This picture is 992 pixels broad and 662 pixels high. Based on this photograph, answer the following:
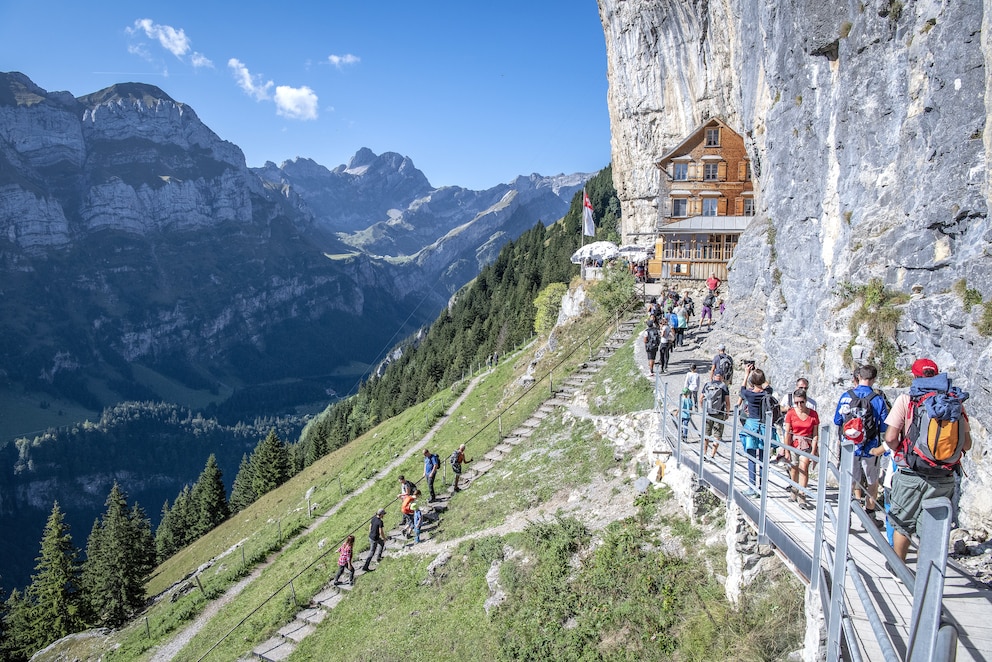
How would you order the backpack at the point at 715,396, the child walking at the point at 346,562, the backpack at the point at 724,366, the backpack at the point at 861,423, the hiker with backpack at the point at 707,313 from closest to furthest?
the backpack at the point at 861,423
the backpack at the point at 715,396
the backpack at the point at 724,366
the child walking at the point at 346,562
the hiker with backpack at the point at 707,313

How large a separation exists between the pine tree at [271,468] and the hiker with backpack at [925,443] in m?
64.3

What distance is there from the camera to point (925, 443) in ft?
22.6

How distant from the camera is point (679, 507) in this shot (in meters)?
12.5

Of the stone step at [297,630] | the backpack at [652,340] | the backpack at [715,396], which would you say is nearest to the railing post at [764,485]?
the backpack at [715,396]

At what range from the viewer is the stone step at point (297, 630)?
18.2 m

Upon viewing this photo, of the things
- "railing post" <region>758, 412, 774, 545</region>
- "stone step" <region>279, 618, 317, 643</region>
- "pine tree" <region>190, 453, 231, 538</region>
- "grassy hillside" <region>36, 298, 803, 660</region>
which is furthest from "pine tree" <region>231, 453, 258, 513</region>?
"railing post" <region>758, 412, 774, 545</region>

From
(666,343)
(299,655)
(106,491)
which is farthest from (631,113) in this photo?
(106,491)

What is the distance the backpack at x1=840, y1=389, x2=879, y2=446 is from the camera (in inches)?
339

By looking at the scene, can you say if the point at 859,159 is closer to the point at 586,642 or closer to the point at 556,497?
the point at 556,497

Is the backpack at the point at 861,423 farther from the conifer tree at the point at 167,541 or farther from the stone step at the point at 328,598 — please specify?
the conifer tree at the point at 167,541

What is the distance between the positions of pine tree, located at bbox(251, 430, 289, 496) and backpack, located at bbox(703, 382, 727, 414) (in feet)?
195

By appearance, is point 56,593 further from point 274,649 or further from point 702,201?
point 702,201

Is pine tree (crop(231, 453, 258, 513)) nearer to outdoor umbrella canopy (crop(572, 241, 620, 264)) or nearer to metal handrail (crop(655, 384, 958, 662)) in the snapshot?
outdoor umbrella canopy (crop(572, 241, 620, 264))

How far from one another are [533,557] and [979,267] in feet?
35.3
